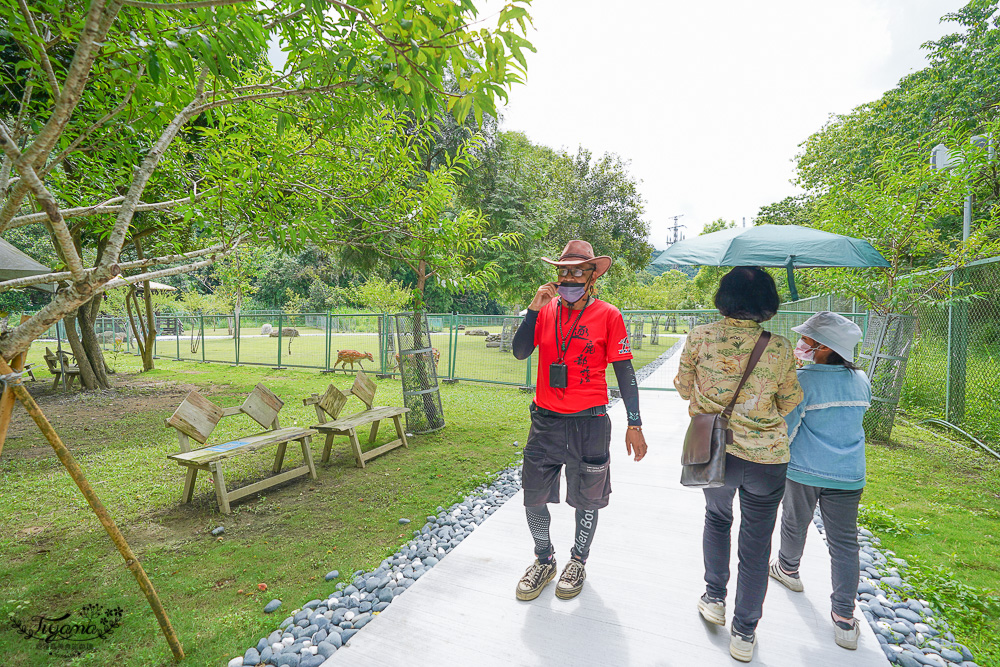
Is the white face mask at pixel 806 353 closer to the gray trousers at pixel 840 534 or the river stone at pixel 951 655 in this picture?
the gray trousers at pixel 840 534

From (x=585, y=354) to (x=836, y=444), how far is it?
Result: 1.32 metres

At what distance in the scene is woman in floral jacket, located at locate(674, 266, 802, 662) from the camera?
2.11 m

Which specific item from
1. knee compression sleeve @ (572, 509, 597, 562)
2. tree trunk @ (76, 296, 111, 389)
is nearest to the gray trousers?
knee compression sleeve @ (572, 509, 597, 562)

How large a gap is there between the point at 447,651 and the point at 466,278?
434cm

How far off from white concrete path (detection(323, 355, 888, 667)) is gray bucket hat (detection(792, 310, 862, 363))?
4.95ft

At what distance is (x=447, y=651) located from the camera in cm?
225

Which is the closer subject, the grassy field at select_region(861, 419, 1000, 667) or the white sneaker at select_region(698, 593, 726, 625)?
the white sneaker at select_region(698, 593, 726, 625)

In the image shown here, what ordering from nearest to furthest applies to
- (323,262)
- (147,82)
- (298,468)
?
(147,82) < (298,468) < (323,262)

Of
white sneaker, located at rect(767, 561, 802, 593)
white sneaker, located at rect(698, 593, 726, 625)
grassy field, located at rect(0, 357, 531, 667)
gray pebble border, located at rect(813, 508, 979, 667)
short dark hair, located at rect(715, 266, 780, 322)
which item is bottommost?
grassy field, located at rect(0, 357, 531, 667)

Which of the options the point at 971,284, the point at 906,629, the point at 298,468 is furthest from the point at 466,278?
the point at 971,284

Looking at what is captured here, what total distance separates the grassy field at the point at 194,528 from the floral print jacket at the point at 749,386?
2.57 m

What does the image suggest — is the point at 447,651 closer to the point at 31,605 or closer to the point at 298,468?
the point at 31,605

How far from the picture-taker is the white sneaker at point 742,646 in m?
2.16

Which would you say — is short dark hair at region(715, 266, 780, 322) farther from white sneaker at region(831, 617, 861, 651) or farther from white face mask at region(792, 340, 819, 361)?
white sneaker at region(831, 617, 861, 651)
